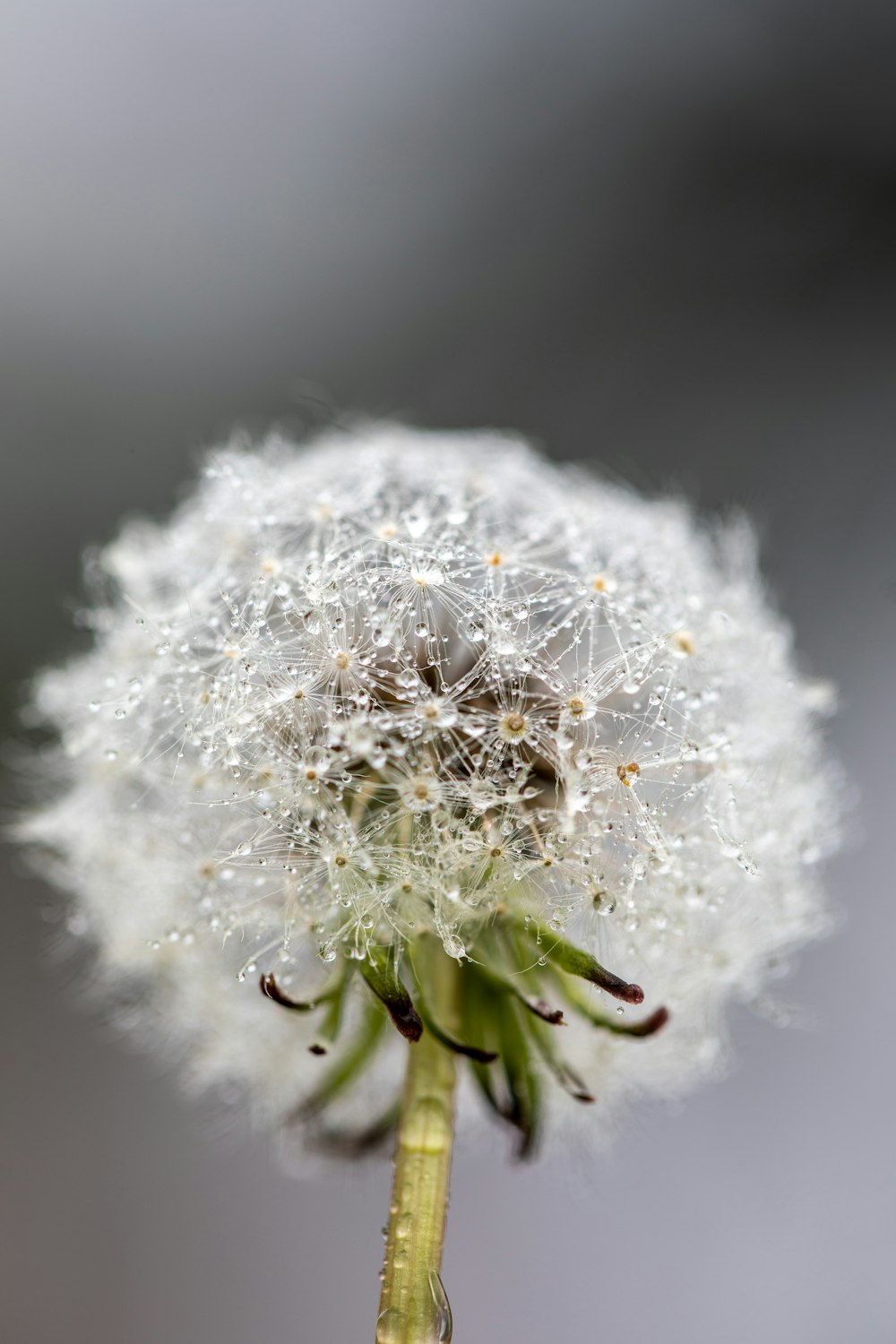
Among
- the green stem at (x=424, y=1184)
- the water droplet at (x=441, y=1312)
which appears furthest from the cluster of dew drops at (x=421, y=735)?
the water droplet at (x=441, y=1312)

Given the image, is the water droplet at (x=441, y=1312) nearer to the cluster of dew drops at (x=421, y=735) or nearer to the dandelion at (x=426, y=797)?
the dandelion at (x=426, y=797)

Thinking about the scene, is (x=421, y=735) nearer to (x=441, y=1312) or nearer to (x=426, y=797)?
(x=426, y=797)

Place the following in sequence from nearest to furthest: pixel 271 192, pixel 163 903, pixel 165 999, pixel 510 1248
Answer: pixel 163 903, pixel 165 999, pixel 510 1248, pixel 271 192

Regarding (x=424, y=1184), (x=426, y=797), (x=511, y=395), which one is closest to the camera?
(x=426, y=797)

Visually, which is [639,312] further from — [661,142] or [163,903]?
[163,903]

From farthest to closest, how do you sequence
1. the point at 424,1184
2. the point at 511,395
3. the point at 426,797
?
1. the point at 511,395
2. the point at 424,1184
3. the point at 426,797

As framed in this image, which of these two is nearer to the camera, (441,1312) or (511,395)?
(441,1312)

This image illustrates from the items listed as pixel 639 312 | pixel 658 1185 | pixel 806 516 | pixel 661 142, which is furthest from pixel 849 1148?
pixel 661 142

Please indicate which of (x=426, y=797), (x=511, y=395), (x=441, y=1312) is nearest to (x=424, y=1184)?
(x=441, y=1312)
